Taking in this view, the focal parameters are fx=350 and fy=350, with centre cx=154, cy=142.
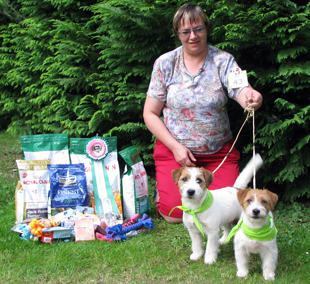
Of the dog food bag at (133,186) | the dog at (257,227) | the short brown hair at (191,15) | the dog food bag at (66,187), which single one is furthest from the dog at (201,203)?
the short brown hair at (191,15)

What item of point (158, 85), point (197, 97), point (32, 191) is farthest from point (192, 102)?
point (32, 191)

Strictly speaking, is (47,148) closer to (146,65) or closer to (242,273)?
(146,65)

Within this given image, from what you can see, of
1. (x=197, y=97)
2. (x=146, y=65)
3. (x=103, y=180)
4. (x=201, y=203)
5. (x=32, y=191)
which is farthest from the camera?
(x=146, y=65)

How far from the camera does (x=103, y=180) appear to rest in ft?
11.3

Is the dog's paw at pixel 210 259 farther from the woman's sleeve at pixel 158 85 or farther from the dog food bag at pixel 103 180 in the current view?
the woman's sleeve at pixel 158 85

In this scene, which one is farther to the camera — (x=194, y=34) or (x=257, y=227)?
(x=194, y=34)

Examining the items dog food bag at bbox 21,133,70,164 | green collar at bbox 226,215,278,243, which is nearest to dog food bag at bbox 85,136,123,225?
dog food bag at bbox 21,133,70,164

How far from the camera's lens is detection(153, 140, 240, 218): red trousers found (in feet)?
11.0

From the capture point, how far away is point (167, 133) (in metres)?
3.31

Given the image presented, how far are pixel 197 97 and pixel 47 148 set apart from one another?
1573mm

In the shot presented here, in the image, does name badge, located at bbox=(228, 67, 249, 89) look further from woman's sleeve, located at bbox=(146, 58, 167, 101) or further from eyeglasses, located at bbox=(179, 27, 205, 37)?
woman's sleeve, located at bbox=(146, 58, 167, 101)

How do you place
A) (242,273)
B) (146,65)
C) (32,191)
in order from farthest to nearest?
(146,65), (32,191), (242,273)

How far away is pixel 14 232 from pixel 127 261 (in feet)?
3.89

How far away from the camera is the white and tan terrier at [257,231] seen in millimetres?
2264
